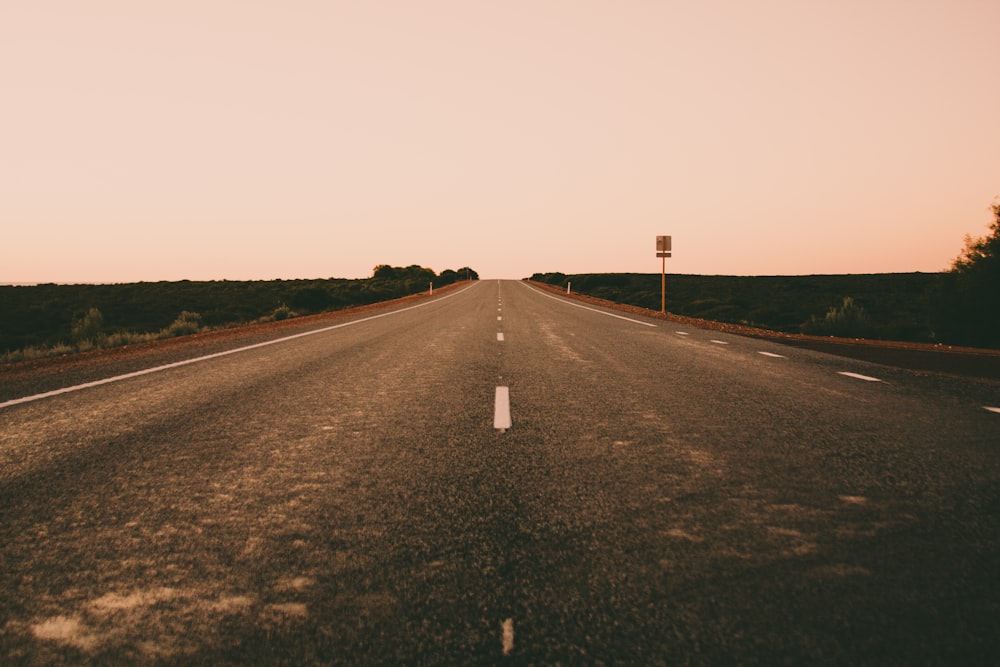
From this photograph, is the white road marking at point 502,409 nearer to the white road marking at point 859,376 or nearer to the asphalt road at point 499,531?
the asphalt road at point 499,531

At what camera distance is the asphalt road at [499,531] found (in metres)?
1.93

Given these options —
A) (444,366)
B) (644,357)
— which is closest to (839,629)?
(444,366)

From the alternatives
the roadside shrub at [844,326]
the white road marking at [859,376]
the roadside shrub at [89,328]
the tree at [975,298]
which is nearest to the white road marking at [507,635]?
the white road marking at [859,376]

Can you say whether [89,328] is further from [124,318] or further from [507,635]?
[507,635]

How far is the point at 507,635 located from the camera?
1.92 m

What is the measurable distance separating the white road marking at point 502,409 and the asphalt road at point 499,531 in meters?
0.04

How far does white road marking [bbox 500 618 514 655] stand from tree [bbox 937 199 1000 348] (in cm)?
2573

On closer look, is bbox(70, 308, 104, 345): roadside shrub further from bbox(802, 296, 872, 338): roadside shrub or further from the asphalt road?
bbox(802, 296, 872, 338): roadside shrub

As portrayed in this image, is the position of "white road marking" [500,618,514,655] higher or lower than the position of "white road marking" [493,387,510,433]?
lower

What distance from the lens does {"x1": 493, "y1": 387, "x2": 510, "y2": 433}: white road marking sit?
16.0 feet

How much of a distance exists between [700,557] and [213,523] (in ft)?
7.88

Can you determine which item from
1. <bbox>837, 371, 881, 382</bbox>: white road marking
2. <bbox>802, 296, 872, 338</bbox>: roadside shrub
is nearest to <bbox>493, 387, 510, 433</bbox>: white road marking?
<bbox>837, 371, 881, 382</bbox>: white road marking

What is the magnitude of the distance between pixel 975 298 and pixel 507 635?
86.5ft

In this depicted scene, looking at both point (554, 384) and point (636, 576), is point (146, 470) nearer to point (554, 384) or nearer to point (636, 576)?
point (636, 576)
